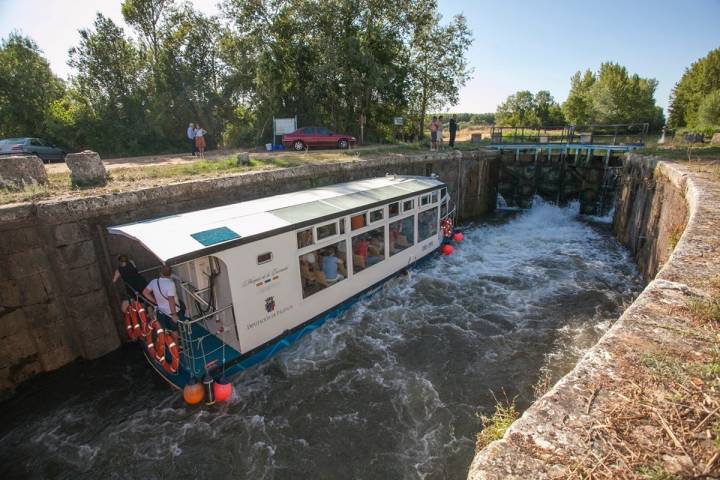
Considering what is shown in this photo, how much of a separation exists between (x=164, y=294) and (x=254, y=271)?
61.7 inches

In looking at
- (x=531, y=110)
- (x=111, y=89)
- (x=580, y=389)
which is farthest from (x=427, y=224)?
(x=531, y=110)

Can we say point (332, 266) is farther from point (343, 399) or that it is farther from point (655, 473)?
point (655, 473)

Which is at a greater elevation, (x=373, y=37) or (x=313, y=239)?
(x=373, y=37)


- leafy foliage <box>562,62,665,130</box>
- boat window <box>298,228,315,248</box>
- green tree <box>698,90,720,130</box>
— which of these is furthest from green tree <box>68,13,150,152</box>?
green tree <box>698,90,720,130</box>

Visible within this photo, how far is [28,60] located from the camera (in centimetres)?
2439

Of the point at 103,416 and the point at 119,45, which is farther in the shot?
the point at 119,45

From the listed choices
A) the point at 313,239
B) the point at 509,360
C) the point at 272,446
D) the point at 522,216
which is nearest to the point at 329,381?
the point at 272,446

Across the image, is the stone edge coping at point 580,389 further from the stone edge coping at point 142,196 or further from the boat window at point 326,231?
the stone edge coping at point 142,196

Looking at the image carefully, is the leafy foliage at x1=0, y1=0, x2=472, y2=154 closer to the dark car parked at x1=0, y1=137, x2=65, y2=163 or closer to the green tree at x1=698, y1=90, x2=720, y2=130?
the dark car parked at x1=0, y1=137, x2=65, y2=163

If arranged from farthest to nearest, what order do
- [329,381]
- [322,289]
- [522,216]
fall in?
[522,216] < [322,289] < [329,381]

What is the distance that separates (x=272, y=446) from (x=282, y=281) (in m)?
2.91

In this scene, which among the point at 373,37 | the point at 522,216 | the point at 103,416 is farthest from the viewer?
the point at 373,37

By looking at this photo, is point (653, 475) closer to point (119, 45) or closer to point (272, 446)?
point (272, 446)

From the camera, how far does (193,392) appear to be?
662 cm
